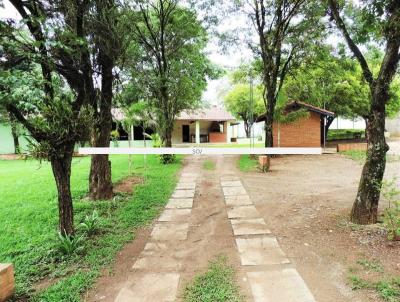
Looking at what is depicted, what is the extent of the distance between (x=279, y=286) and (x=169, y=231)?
8.39 feet

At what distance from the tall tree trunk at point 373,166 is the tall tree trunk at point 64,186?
498cm

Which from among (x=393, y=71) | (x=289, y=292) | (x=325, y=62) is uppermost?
(x=325, y=62)

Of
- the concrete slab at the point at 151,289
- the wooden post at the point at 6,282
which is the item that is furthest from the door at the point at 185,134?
the wooden post at the point at 6,282

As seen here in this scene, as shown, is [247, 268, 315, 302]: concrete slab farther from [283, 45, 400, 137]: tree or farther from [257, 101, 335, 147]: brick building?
[257, 101, 335, 147]: brick building

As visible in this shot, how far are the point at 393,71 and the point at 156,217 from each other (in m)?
5.17

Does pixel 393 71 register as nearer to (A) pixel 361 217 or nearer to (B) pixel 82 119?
(A) pixel 361 217

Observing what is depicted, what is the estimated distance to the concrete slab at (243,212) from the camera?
6.40 meters

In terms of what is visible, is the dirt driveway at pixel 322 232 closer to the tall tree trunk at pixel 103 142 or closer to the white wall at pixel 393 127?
the tall tree trunk at pixel 103 142

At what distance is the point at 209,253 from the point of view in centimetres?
467

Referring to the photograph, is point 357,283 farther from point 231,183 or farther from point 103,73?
point 103,73

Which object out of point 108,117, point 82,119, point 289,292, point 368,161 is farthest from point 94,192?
point 368,161

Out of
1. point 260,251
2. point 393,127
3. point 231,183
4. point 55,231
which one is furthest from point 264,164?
point 393,127

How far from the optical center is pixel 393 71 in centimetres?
A: 509

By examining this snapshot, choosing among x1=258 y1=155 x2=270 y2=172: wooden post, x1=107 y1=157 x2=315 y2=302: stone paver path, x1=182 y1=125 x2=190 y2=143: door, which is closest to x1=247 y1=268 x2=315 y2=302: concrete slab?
x1=107 y1=157 x2=315 y2=302: stone paver path
